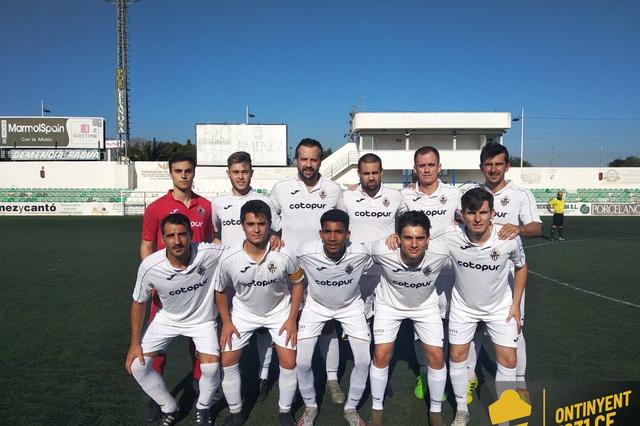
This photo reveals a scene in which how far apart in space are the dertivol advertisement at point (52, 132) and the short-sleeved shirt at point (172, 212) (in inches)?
1461

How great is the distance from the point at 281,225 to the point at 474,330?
2.13m

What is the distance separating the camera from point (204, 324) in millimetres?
3762

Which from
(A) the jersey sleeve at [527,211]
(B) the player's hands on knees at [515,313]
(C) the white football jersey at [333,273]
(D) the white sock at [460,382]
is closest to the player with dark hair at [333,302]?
(C) the white football jersey at [333,273]

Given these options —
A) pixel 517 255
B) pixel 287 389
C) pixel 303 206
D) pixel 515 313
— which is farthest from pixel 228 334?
pixel 517 255

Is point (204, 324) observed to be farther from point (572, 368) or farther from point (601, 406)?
Answer: point (572, 368)

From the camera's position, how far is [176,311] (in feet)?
12.3

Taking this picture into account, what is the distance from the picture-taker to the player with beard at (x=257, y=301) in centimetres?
360

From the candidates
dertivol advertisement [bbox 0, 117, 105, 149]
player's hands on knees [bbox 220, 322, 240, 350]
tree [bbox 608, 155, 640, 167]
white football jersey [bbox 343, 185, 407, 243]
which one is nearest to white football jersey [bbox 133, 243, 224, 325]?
player's hands on knees [bbox 220, 322, 240, 350]

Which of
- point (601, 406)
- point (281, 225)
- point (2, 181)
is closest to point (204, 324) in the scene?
point (281, 225)

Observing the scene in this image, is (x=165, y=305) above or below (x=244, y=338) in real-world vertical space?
above

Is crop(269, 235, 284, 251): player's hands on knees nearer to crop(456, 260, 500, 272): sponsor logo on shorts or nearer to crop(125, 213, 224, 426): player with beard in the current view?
crop(125, 213, 224, 426): player with beard

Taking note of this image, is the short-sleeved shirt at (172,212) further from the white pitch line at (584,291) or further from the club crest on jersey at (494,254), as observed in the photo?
the white pitch line at (584,291)

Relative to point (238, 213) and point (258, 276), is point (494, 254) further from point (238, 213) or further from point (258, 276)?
point (238, 213)

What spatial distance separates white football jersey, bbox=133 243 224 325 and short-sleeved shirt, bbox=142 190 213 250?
364mm
